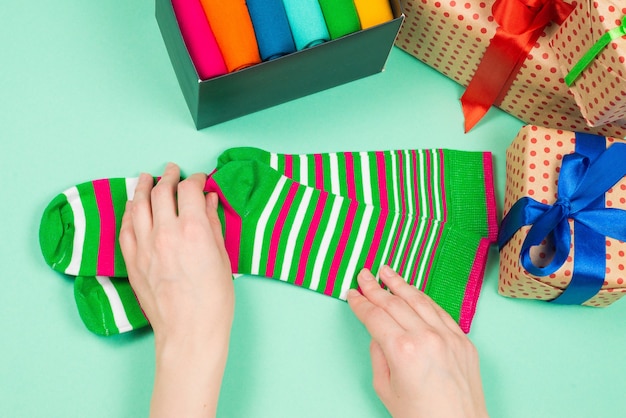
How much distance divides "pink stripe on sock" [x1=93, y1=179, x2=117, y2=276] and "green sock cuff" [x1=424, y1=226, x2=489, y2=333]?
42 cm

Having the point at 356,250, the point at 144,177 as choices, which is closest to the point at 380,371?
the point at 356,250

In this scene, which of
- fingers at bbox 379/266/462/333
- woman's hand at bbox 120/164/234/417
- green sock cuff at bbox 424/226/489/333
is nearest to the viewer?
woman's hand at bbox 120/164/234/417

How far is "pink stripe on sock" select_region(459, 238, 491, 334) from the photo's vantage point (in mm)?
958

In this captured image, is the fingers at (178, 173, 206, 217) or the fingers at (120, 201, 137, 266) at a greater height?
the fingers at (178, 173, 206, 217)

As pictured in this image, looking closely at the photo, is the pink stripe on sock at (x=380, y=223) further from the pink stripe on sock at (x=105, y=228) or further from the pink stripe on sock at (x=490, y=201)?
the pink stripe on sock at (x=105, y=228)

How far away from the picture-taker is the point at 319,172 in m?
0.98

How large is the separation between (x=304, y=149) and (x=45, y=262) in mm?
377

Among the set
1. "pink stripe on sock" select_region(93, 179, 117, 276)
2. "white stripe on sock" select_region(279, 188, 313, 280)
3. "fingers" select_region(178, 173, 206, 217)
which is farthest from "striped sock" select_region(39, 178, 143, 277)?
"white stripe on sock" select_region(279, 188, 313, 280)

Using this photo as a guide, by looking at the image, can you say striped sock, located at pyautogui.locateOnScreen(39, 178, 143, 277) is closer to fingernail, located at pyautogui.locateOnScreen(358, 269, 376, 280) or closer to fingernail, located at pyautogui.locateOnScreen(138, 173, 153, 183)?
fingernail, located at pyautogui.locateOnScreen(138, 173, 153, 183)

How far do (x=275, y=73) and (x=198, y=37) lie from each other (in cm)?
11

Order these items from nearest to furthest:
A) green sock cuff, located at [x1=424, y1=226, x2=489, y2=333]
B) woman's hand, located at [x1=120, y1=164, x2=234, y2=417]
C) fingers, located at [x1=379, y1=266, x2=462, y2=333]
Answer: woman's hand, located at [x1=120, y1=164, x2=234, y2=417], fingers, located at [x1=379, y1=266, x2=462, y2=333], green sock cuff, located at [x1=424, y1=226, x2=489, y2=333]

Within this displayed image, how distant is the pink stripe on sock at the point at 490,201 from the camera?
0.99m

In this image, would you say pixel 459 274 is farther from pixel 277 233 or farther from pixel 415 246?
pixel 277 233

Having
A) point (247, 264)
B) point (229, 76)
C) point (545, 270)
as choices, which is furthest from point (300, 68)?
point (545, 270)
